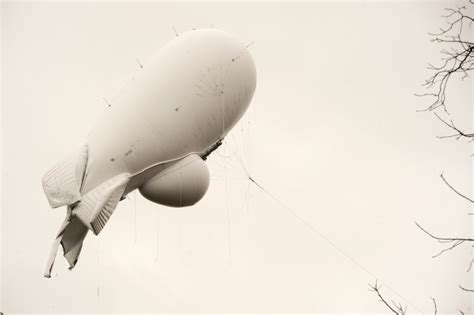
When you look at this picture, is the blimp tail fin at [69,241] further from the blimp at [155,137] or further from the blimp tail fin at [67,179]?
the blimp tail fin at [67,179]

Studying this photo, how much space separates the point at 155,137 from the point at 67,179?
120 inches

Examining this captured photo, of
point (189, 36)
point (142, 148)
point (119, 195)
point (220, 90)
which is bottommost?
point (119, 195)

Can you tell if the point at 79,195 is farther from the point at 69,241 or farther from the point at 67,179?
the point at 69,241

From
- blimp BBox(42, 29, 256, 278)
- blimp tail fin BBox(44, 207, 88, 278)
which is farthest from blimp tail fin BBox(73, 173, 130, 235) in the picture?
blimp tail fin BBox(44, 207, 88, 278)

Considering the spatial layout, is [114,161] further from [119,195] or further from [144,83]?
[144,83]

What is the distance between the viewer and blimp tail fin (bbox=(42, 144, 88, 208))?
17828 mm

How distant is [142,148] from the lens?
17.8 metres

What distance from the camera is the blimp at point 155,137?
17.8 meters

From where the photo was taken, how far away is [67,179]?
18062mm

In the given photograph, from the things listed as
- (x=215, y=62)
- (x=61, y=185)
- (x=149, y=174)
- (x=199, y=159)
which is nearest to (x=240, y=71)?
(x=215, y=62)

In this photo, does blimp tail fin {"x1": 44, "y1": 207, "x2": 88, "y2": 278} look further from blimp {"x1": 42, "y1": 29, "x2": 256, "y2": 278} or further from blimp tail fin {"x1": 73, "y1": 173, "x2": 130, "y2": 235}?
blimp tail fin {"x1": 73, "y1": 173, "x2": 130, "y2": 235}

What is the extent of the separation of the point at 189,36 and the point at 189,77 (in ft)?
6.49

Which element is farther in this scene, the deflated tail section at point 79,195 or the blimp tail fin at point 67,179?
the blimp tail fin at point 67,179

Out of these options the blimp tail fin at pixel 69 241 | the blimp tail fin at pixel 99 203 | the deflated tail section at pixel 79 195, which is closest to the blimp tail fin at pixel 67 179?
the deflated tail section at pixel 79 195
